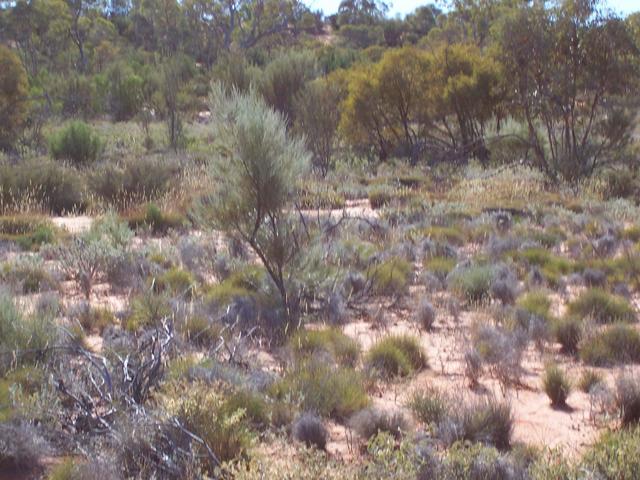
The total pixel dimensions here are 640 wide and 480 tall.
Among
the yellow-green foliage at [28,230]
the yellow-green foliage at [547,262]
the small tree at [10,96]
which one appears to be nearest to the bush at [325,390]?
the yellow-green foliage at [547,262]

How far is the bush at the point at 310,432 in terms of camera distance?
→ 525 centimetres

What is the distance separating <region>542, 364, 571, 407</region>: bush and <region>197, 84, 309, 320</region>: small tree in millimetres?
2797

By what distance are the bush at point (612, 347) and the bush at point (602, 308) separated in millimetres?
749

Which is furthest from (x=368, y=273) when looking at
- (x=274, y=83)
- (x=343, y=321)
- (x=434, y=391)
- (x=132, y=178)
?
(x=274, y=83)

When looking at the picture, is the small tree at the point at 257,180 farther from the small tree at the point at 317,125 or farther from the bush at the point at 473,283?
the small tree at the point at 317,125

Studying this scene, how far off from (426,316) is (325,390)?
2.55m

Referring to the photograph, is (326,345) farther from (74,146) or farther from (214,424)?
(74,146)

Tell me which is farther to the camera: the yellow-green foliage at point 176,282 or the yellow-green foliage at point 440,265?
the yellow-green foliage at point 440,265

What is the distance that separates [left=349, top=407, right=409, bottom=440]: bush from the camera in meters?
5.38

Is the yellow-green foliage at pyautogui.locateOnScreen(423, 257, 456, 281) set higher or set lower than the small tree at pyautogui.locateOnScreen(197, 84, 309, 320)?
lower

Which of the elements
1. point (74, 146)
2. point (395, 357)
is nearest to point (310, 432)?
point (395, 357)

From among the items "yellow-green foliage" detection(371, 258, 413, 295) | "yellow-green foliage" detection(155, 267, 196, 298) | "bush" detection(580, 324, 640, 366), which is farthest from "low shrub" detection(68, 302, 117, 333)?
"bush" detection(580, 324, 640, 366)

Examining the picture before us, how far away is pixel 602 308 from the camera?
8.32 m

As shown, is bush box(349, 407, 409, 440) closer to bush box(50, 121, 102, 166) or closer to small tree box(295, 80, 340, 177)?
small tree box(295, 80, 340, 177)
